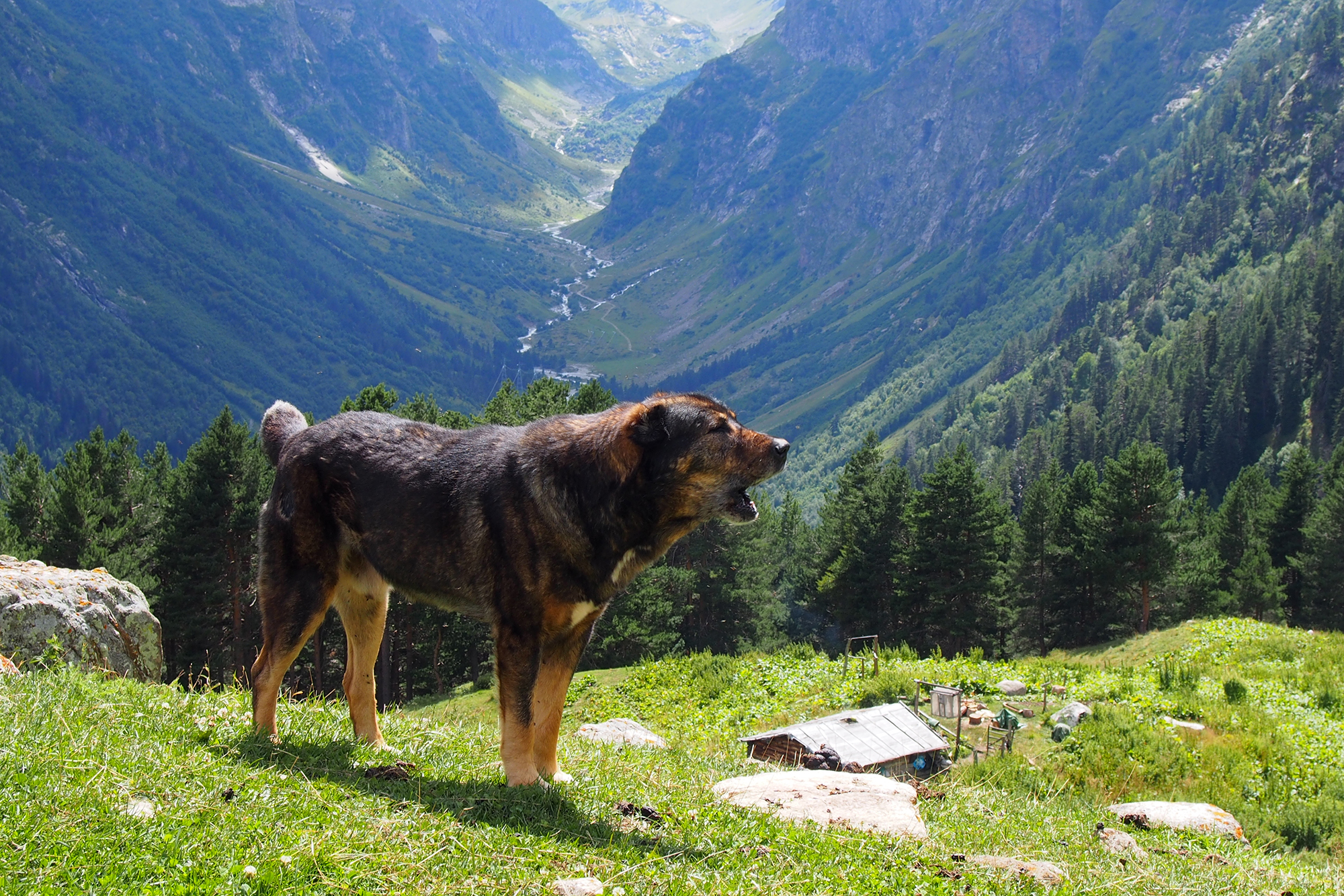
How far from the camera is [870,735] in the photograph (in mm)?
20156

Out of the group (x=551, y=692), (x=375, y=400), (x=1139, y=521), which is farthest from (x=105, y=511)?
(x=1139, y=521)

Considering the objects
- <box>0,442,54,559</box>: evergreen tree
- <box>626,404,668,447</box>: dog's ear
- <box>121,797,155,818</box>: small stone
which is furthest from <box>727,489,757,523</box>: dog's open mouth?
<box>0,442,54,559</box>: evergreen tree

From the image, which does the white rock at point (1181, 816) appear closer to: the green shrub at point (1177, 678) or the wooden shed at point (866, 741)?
the wooden shed at point (866, 741)

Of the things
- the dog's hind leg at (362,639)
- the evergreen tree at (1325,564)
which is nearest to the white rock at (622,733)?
the dog's hind leg at (362,639)

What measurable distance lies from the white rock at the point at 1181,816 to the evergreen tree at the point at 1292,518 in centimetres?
6525

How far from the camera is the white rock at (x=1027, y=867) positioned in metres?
6.73

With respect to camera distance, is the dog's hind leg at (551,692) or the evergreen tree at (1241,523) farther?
the evergreen tree at (1241,523)

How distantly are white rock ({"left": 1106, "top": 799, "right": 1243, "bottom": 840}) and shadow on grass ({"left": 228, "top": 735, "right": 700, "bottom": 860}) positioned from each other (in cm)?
675

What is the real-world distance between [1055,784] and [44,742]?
1214cm

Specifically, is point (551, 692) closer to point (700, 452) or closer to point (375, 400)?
point (700, 452)

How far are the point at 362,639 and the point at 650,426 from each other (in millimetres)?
3472

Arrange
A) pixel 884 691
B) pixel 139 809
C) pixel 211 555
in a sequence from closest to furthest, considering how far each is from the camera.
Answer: pixel 139 809 < pixel 884 691 < pixel 211 555

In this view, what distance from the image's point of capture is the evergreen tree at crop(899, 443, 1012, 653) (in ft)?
190

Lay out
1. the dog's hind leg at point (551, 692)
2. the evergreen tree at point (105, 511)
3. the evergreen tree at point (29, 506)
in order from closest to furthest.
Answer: the dog's hind leg at point (551, 692)
the evergreen tree at point (105, 511)
the evergreen tree at point (29, 506)
